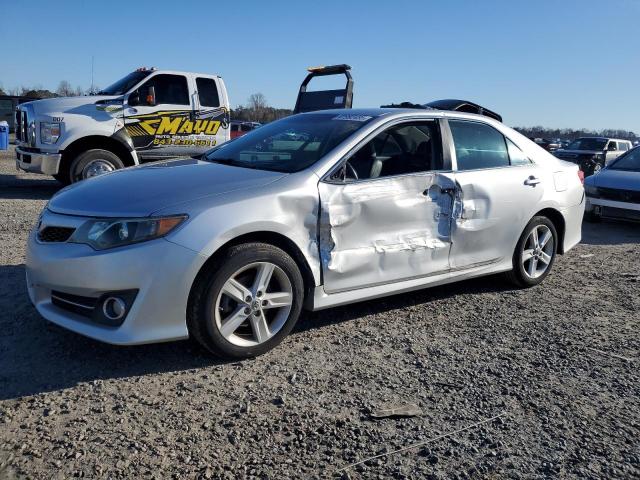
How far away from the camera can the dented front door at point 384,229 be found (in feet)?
12.4

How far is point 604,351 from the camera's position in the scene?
3.92 metres

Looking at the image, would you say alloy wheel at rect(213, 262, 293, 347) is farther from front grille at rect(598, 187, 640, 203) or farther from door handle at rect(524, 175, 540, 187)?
front grille at rect(598, 187, 640, 203)

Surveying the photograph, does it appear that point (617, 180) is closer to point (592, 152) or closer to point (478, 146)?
point (478, 146)

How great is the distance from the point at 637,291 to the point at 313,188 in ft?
11.7

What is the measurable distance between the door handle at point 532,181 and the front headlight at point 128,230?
3.19 meters

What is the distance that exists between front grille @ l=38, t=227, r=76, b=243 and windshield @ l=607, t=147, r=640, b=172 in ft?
30.2

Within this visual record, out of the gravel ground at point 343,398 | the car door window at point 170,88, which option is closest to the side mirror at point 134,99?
the car door window at point 170,88

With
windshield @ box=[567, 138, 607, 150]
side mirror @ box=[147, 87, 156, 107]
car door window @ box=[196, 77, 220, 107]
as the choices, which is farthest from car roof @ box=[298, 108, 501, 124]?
windshield @ box=[567, 138, 607, 150]

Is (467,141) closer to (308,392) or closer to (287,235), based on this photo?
(287,235)

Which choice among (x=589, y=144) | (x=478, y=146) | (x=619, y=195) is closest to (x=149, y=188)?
(x=478, y=146)

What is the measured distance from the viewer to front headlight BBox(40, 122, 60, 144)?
925cm

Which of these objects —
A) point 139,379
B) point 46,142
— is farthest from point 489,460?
point 46,142

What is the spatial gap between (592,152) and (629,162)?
9411 mm

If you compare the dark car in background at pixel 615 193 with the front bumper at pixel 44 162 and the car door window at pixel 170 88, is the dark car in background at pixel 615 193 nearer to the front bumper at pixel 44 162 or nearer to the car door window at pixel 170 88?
the car door window at pixel 170 88
